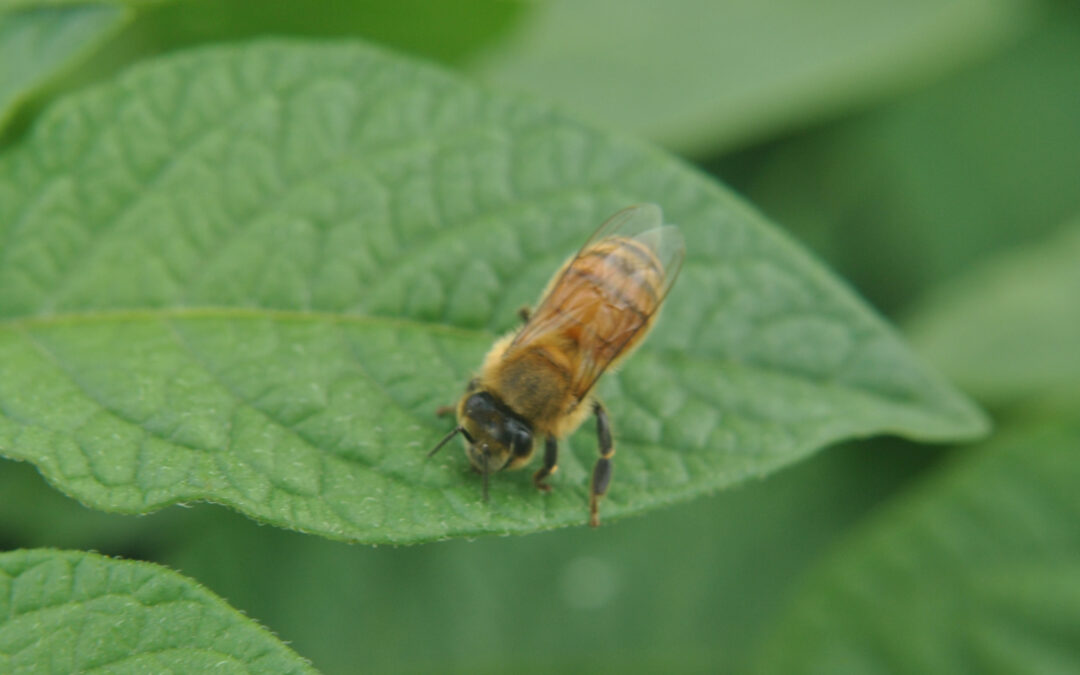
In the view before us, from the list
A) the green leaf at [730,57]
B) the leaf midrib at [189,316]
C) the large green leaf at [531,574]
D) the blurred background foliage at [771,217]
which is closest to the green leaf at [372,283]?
the leaf midrib at [189,316]

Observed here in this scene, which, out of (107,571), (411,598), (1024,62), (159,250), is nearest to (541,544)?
(411,598)

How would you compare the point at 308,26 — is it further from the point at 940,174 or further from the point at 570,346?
the point at 940,174

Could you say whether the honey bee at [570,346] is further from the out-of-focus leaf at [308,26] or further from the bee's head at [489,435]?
the out-of-focus leaf at [308,26]

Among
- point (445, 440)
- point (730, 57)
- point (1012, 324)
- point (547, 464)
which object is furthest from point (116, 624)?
point (730, 57)

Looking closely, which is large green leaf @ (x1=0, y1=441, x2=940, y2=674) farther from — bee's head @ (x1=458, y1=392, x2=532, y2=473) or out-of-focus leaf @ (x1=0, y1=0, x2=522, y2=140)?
out-of-focus leaf @ (x1=0, y1=0, x2=522, y2=140)

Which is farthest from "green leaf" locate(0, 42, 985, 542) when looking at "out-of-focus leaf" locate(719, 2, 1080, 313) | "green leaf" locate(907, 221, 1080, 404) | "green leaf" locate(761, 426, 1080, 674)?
"out-of-focus leaf" locate(719, 2, 1080, 313)
